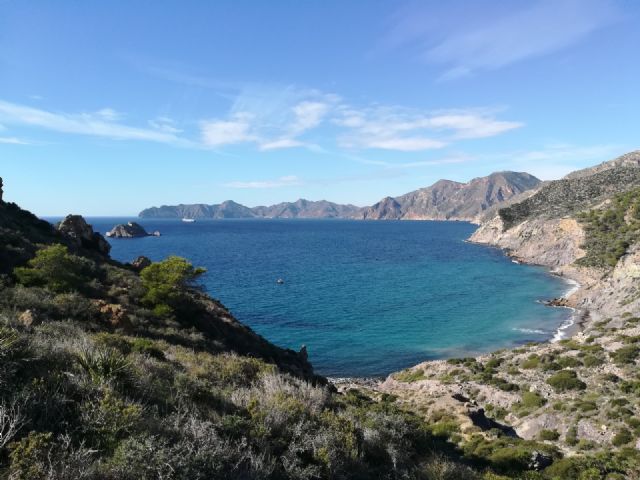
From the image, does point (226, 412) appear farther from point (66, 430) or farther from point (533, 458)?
point (533, 458)

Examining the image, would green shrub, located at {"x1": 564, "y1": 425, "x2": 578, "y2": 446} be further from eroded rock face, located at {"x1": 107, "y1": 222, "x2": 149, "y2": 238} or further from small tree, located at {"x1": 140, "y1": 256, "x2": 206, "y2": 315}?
eroded rock face, located at {"x1": 107, "y1": 222, "x2": 149, "y2": 238}

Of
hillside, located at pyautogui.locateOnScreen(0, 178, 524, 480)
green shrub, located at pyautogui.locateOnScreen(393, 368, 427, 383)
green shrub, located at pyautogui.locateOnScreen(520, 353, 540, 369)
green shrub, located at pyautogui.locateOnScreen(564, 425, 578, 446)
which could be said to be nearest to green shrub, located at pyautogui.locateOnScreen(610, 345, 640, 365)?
green shrub, located at pyautogui.locateOnScreen(520, 353, 540, 369)

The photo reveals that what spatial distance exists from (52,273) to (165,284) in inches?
251

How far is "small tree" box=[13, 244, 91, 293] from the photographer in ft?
74.4

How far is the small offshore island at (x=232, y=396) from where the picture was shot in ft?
20.6

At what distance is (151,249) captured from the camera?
12988 cm

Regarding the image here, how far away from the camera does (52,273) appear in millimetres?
23266

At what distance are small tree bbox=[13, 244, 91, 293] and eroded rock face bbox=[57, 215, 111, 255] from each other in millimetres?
17130

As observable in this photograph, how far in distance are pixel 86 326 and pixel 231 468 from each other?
13908 millimetres

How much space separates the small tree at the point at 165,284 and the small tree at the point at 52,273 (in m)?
4.10

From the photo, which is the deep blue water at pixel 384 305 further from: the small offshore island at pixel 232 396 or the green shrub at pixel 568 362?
the green shrub at pixel 568 362

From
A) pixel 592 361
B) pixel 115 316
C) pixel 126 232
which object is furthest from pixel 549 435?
pixel 126 232

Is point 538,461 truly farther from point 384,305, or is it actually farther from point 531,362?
point 384,305

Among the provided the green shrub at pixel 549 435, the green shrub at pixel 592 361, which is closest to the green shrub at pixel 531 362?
the green shrub at pixel 592 361
